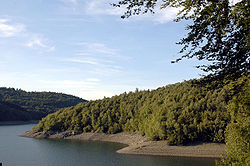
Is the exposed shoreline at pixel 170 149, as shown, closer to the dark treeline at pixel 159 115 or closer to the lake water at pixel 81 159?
the dark treeline at pixel 159 115

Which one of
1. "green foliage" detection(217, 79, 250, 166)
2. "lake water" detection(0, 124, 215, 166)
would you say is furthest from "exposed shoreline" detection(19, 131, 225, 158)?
"green foliage" detection(217, 79, 250, 166)

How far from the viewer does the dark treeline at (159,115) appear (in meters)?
82.8

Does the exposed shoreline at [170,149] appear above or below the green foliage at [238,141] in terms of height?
below

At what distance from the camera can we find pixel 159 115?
314ft

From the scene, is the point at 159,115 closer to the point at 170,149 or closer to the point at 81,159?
the point at 170,149

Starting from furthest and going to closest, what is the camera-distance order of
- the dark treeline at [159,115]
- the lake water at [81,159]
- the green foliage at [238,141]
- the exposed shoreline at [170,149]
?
1. the dark treeline at [159,115]
2. the exposed shoreline at [170,149]
3. the lake water at [81,159]
4. the green foliage at [238,141]

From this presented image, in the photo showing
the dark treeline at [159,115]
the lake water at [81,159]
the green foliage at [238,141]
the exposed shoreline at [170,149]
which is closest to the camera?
the green foliage at [238,141]

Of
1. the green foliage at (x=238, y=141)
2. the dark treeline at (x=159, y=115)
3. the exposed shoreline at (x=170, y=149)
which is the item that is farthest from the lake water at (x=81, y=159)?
the green foliage at (x=238, y=141)

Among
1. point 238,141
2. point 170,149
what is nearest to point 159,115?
point 170,149

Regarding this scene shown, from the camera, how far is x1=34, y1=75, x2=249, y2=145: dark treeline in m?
82.8

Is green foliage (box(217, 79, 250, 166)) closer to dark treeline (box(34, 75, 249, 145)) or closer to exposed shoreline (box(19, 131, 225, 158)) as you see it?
dark treeline (box(34, 75, 249, 145))

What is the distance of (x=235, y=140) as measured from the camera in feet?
74.8

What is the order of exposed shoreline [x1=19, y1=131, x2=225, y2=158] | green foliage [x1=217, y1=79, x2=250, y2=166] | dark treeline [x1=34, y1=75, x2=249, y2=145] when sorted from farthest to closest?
1. dark treeline [x1=34, y1=75, x2=249, y2=145]
2. exposed shoreline [x1=19, y1=131, x2=225, y2=158]
3. green foliage [x1=217, y1=79, x2=250, y2=166]

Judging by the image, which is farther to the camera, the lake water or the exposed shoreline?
the exposed shoreline
